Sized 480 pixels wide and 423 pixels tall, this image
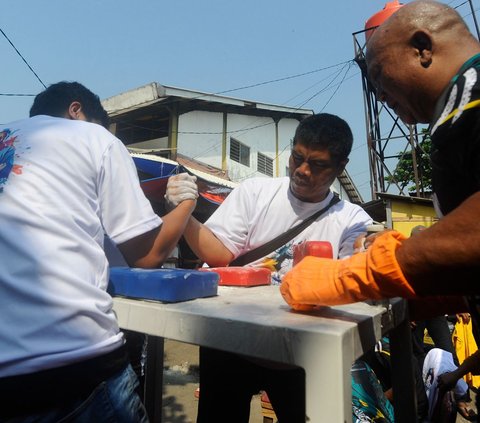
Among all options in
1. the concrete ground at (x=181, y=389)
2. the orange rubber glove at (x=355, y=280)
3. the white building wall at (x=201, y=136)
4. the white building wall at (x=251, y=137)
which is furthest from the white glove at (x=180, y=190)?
the white building wall at (x=251, y=137)

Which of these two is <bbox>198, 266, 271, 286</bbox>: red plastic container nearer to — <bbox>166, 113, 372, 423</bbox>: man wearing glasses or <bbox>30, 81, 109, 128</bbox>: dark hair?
<bbox>166, 113, 372, 423</bbox>: man wearing glasses

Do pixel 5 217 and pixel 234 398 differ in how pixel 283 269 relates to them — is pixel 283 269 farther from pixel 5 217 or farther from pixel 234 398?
pixel 5 217

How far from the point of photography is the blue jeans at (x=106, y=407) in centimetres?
83

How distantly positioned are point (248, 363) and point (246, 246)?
63 centimetres

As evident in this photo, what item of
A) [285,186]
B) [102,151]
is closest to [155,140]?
[285,186]

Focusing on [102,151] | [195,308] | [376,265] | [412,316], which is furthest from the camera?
[412,316]

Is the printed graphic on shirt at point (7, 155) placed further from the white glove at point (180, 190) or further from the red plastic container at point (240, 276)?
the red plastic container at point (240, 276)

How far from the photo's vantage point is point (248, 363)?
1.40 metres

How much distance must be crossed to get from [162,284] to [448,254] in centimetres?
67

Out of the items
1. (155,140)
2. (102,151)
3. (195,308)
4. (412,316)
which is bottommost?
(412,316)

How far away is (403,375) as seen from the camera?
1.26 m

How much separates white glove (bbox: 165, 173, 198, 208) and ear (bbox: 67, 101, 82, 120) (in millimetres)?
467

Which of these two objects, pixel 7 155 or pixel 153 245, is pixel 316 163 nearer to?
pixel 153 245

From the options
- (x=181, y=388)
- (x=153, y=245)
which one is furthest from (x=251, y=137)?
(x=153, y=245)
